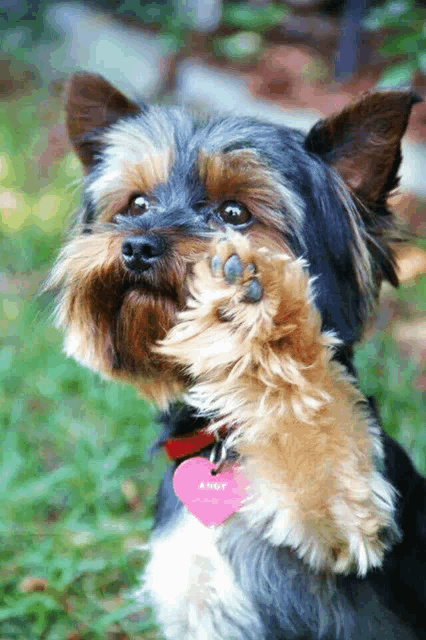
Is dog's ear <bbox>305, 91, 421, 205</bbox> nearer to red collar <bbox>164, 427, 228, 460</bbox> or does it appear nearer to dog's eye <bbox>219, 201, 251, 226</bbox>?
dog's eye <bbox>219, 201, 251, 226</bbox>

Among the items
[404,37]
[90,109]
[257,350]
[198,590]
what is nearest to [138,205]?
[90,109]

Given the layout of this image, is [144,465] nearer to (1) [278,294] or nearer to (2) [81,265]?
(2) [81,265]

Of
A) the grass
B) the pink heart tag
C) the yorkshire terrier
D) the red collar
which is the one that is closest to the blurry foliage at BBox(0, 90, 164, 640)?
the grass

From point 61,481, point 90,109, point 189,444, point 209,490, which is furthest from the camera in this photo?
point 61,481

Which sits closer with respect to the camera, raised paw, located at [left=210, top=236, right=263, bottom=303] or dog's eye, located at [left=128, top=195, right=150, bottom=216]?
raised paw, located at [left=210, top=236, right=263, bottom=303]

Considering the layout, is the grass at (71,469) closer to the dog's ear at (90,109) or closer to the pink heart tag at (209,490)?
the dog's ear at (90,109)

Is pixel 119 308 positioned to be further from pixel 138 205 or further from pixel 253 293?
pixel 253 293

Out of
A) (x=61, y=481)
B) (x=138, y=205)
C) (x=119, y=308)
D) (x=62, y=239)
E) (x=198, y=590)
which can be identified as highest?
(x=138, y=205)
